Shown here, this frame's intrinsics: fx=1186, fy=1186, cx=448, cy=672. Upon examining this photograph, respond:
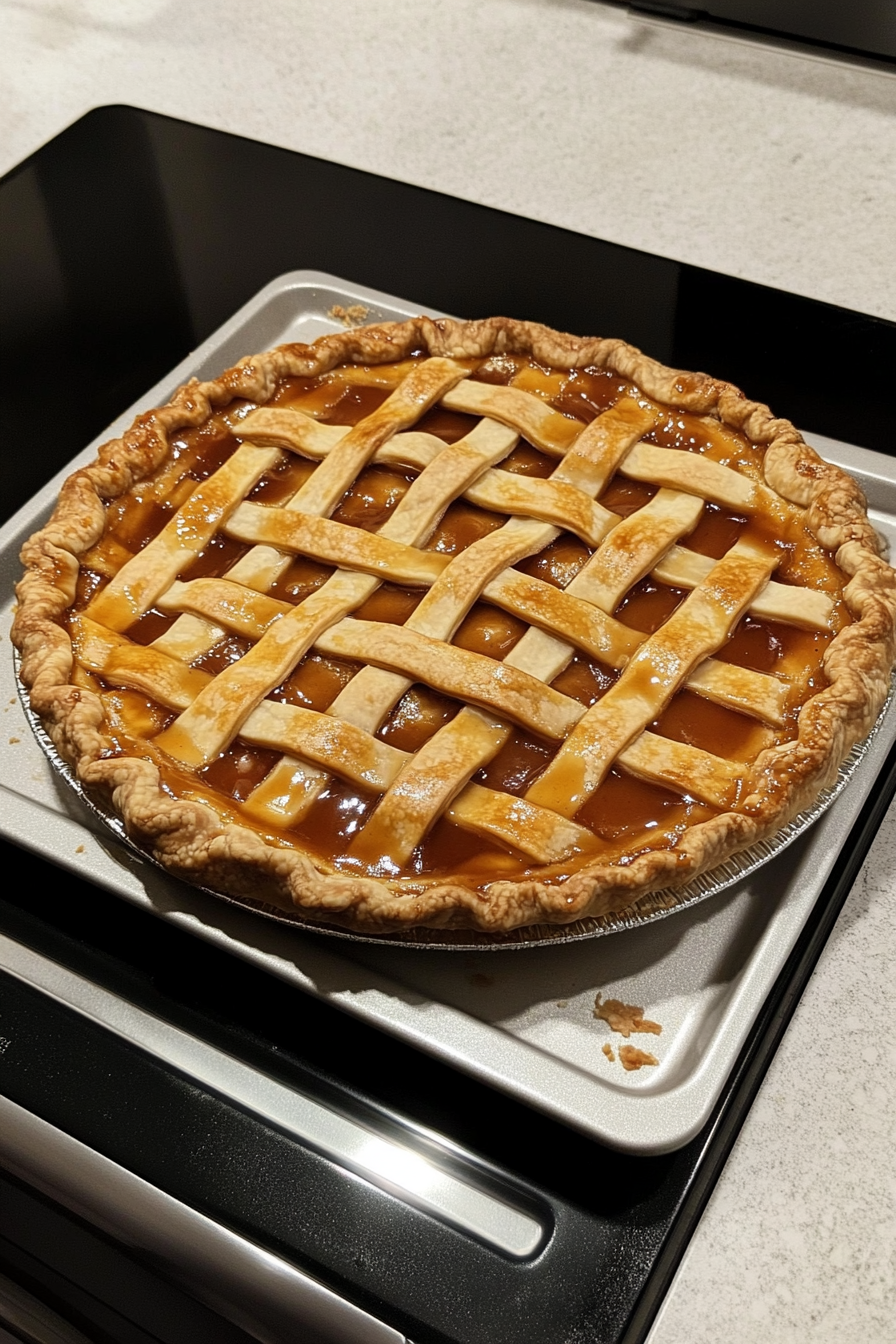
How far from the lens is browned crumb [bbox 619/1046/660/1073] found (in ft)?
2.89

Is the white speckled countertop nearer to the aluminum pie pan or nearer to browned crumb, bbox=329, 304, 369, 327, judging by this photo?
browned crumb, bbox=329, 304, 369, 327

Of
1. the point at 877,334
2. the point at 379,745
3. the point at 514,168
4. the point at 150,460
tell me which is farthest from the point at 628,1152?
the point at 514,168

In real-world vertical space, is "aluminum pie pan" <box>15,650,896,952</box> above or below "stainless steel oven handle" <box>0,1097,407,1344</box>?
above

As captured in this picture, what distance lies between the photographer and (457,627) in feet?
3.49

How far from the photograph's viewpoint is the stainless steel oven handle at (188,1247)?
2.67ft

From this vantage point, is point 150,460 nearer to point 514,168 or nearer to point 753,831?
point 753,831

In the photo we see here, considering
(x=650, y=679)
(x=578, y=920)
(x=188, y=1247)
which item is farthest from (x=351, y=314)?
(x=188, y=1247)

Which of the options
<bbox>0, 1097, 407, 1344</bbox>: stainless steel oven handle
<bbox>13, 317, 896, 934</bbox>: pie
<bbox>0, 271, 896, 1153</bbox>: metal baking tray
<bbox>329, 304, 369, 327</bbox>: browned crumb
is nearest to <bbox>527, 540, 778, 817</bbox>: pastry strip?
<bbox>13, 317, 896, 934</bbox>: pie

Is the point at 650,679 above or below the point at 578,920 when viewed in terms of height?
above

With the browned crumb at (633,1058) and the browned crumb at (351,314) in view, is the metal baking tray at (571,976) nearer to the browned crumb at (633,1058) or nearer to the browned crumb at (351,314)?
the browned crumb at (633,1058)

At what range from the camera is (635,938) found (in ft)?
3.14

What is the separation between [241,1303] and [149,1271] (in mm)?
82

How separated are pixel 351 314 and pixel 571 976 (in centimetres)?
93

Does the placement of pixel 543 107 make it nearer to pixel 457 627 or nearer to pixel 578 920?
pixel 457 627
